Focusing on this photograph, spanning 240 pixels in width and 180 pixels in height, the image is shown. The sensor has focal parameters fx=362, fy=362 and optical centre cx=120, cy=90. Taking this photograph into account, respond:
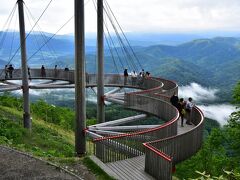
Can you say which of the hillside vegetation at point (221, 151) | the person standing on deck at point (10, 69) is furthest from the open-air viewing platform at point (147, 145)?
the person standing on deck at point (10, 69)

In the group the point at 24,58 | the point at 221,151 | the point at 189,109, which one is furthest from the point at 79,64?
the point at 221,151

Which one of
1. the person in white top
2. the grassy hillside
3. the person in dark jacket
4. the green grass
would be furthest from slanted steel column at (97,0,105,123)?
the green grass

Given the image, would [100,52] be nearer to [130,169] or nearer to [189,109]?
[189,109]

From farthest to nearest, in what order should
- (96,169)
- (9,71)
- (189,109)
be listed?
(9,71), (189,109), (96,169)

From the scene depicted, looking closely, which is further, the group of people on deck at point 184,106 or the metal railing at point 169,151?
the group of people on deck at point 184,106

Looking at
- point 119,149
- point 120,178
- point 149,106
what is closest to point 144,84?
point 149,106

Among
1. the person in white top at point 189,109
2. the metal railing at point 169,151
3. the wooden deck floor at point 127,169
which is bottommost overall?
the wooden deck floor at point 127,169

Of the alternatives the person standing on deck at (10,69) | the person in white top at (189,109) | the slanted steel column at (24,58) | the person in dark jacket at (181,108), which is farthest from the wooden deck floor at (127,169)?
the person standing on deck at (10,69)

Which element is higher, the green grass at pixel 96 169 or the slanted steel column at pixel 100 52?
the slanted steel column at pixel 100 52

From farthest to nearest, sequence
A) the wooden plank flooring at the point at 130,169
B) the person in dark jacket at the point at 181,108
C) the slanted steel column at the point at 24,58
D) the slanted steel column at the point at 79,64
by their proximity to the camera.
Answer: the slanted steel column at the point at 24,58, the person in dark jacket at the point at 181,108, the slanted steel column at the point at 79,64, the wooden plank flooring at the point at 130,169

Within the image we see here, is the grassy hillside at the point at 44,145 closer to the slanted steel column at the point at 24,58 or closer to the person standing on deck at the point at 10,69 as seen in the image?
the slanted steel column at the point at 24,58

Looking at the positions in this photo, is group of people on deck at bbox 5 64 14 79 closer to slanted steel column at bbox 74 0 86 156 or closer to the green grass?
slanted steel column at bbox 74 0 86 156

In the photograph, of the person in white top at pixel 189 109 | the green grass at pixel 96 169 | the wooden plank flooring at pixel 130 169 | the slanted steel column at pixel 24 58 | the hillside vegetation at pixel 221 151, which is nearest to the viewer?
the wooden plank flooring at pixel 130 169

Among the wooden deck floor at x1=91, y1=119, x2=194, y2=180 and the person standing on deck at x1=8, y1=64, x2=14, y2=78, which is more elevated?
the person standing on deck at x1=8, y1=64, x2=14, y2=78
